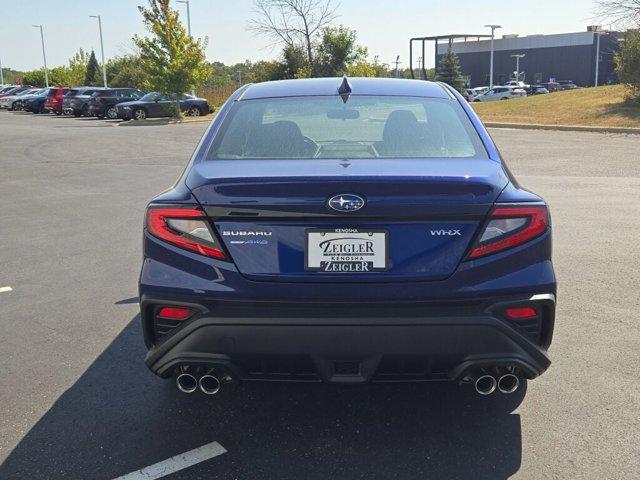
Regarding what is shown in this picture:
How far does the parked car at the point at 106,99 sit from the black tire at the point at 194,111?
12.6 feet

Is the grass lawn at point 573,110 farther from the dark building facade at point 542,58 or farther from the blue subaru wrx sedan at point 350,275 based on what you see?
the dark building facade at point 542,58

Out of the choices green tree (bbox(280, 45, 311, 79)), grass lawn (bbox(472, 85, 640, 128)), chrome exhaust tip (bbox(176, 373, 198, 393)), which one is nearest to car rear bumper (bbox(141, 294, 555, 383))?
chrome exhaust tip (bbox(176, 373, 198, 393))

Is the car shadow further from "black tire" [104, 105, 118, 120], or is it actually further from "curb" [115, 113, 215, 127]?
"black tire" [104, 105, 118, 120]

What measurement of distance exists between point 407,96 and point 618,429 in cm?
208

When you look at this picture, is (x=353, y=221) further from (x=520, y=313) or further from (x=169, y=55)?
(x=169, y=55)

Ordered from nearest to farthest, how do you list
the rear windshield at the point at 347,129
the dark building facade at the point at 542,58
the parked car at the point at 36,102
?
the rear windshield at the point at 347,129 < the parked car at the point at 36,102 < the dark building facade at the point at 542,58

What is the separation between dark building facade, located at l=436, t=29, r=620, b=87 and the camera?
275ft

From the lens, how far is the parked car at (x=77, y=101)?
38156mm

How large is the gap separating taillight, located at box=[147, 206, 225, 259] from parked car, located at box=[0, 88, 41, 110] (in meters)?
49.4

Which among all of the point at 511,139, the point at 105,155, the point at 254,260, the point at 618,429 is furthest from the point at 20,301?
the point at 511,139

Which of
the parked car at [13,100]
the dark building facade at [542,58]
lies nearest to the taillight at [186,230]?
the parked car at [13,100]

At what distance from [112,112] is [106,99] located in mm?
1780

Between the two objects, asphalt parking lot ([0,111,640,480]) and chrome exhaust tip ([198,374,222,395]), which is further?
chrome exhaust tip ([198,374,222,395])

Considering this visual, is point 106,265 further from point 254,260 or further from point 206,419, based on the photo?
point 254,260
